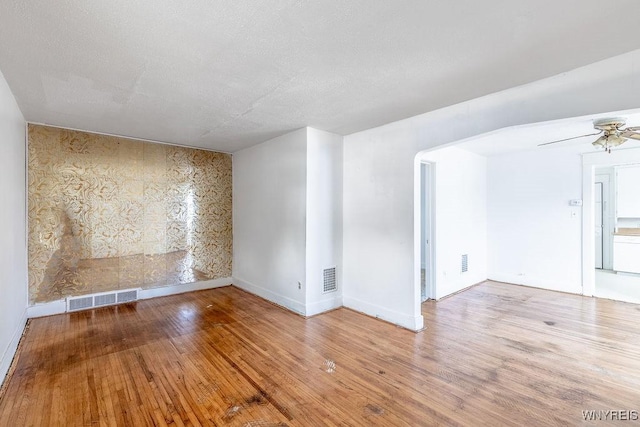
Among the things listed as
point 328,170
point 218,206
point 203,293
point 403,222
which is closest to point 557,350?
point 403,222

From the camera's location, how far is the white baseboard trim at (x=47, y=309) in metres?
3.78

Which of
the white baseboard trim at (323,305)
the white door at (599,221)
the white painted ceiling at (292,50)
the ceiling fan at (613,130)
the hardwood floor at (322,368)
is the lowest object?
the hardwood floor at (322,368)

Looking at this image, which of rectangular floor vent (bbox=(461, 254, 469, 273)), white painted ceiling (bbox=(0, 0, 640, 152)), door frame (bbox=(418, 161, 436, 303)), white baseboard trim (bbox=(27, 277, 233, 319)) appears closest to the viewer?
white painted ceiling (bbox=(0, 0, 640, 152))

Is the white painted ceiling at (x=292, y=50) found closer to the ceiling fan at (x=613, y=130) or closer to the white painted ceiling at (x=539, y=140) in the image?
the ceiling fan at (x=613, y=130)

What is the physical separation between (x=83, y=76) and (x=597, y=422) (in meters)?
4.66

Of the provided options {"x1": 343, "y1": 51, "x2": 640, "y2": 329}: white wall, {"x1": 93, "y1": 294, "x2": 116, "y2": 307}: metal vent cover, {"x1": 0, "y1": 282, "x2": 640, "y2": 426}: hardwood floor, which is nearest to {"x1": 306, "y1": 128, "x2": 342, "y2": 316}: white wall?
{"x1": 343, "y1": 51, "x2": 640, "y2": 329}: white wall

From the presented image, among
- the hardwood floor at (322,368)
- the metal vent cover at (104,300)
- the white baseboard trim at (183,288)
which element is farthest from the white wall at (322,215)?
the metal vent cover at (104,300)

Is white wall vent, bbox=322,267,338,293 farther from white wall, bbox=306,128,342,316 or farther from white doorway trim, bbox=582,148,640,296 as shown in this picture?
white doorway trim, bbox=582,148,640,296

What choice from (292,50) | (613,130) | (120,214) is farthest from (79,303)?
(613,130)

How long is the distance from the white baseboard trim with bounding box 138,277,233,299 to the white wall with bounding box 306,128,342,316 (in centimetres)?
233

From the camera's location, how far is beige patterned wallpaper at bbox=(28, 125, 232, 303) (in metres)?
3.93

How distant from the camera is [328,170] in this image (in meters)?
4.21

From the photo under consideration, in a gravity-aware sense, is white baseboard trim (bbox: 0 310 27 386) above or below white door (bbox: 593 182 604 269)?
below

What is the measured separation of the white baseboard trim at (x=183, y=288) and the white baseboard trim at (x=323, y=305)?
2333mm
